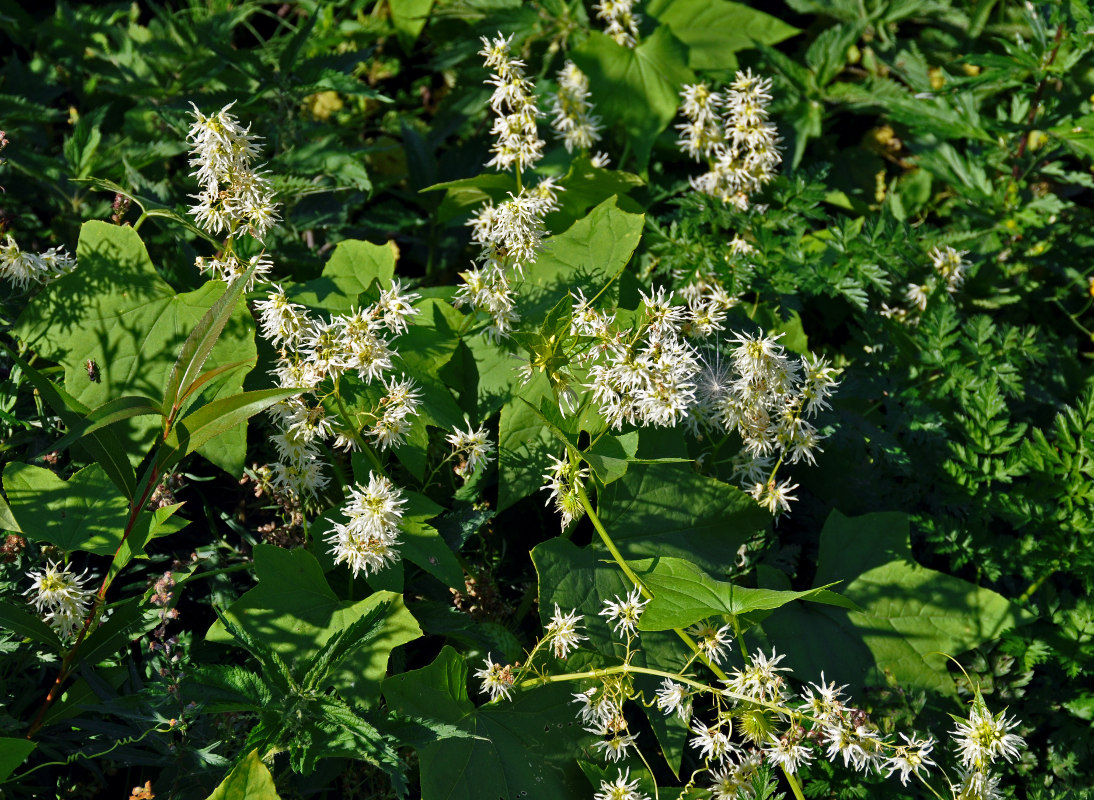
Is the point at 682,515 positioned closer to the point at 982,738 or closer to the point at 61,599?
the point at 982,738

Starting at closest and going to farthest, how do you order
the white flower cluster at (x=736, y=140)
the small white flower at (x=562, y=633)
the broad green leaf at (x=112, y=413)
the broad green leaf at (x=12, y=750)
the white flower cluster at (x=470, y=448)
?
the broad green leaf at (x=12, y=750) < the broad green leaf at (x=112, y=413) < the small white flower at (x=562, y=633) < the white flower cluster at (x=470, y=448) < the white flower cluster at (x=736, y=140)

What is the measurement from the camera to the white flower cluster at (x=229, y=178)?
6.26 ft

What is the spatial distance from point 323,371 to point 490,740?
814 millimetres

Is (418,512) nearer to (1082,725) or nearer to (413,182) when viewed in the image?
(413,182)

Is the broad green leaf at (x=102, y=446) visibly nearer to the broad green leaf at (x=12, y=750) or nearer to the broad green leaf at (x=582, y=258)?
the broad green leaf at (x=12, y=750)

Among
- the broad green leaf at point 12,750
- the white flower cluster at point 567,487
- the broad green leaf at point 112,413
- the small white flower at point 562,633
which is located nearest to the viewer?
the broad green leaf at point 12,750

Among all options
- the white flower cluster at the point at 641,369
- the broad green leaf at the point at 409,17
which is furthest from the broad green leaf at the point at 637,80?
the white flower cluster at the point at 641,369

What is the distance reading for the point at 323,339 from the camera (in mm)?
1849

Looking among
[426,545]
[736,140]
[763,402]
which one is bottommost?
[426,545]

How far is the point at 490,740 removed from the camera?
6.11 ft

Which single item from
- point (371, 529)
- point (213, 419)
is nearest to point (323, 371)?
point (213, 419)

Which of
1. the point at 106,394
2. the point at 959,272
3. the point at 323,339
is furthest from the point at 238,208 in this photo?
the point at 959,272

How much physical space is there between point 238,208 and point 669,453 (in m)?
1.11

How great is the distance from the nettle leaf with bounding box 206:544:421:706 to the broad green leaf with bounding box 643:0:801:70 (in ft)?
7.12
